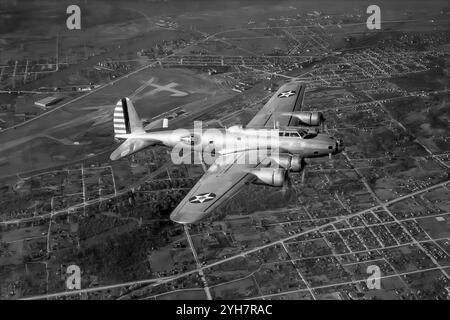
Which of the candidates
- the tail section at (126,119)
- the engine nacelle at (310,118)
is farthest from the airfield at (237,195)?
the engine nacelle at (310,118)

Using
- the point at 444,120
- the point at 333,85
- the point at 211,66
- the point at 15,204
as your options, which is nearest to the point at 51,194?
the point at 15,204

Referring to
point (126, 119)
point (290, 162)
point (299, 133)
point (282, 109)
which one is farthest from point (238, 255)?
point (126, 119)

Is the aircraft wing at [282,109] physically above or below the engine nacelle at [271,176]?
above

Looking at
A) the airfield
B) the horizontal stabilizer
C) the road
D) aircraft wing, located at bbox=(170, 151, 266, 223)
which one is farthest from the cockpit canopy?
the horizontal stabilizer

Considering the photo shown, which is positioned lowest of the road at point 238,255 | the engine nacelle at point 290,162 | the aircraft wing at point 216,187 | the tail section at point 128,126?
the road at point 238,255

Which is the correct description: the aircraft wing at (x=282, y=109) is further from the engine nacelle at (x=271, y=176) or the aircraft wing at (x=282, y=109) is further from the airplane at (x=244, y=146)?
the engine nacelle at (x=271, y=176)

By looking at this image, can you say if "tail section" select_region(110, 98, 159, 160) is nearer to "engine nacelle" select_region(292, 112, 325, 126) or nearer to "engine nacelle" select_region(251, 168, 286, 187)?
"engine nacelle" select_region(251, 168, 286, 187)
